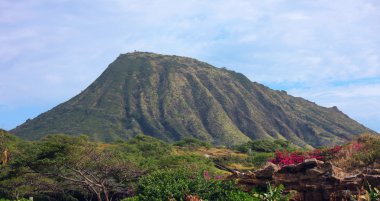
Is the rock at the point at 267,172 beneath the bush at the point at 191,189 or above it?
above

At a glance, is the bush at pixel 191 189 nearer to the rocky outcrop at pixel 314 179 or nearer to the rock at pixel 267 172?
the rocky outcrop at pixel 314 179

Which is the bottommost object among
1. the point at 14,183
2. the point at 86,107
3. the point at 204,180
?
the point at 14,183

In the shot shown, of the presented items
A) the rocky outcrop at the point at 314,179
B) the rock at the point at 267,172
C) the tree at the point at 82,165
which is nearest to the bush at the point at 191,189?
the rocky outcrop at the point at 314,179

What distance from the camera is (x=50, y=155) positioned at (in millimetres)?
31906

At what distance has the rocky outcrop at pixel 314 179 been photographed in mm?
15719

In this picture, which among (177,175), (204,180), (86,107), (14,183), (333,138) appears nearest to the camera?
(204,180)

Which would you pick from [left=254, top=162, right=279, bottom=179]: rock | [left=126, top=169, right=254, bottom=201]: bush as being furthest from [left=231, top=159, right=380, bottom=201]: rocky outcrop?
[left=126, top=169, right=254, bottom=201]: bush

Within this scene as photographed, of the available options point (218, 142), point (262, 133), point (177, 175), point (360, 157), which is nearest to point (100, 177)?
point (177, 175)

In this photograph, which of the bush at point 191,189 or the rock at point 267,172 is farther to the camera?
the rock at point 267,172

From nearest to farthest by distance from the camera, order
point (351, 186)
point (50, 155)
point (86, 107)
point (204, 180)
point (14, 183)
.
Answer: point (351, 186)
point (204, 180)
point (50, 155)
point (14, 183)
point (86, 107)

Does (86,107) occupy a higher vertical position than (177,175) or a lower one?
higher

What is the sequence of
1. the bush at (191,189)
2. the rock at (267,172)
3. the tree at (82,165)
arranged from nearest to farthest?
the bush at (191,189)
the rock at (267,172)
the tree at (82,165)

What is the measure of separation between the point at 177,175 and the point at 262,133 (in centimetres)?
16898

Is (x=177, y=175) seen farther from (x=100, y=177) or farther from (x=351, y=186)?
(x=100, y=177)
